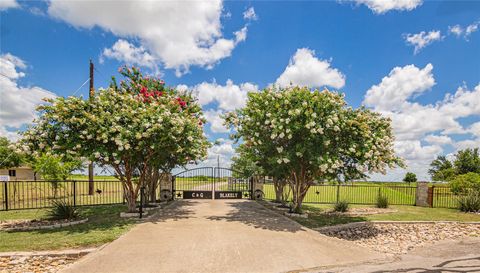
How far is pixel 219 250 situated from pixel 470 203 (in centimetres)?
1447

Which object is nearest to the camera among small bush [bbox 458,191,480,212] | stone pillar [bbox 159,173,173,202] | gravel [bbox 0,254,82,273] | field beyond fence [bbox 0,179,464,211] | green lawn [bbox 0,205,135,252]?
gravel [bbox 0,254,82,273]

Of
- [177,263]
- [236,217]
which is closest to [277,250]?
[177,263]

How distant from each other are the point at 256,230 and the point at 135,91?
32.4 ft

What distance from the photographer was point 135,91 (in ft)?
47.0

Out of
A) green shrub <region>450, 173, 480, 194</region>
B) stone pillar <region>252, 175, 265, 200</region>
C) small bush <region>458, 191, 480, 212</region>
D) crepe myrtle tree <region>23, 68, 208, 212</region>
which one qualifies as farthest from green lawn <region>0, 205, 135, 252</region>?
green shrub <region>450, 173, 480, 194</region>

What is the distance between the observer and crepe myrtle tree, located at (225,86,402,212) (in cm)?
948

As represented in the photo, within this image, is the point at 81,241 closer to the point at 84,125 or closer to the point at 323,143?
the point at 84,125

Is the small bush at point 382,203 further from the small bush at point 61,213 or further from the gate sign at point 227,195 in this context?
the small bush at point 61,213

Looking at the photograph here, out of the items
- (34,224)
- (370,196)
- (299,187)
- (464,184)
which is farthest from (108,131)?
(370,196)

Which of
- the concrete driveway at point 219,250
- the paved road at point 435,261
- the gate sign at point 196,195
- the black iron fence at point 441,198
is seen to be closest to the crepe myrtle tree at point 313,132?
the concrete driveway at point 219,250

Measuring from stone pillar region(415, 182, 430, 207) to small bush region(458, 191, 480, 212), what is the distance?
2168 millimetres

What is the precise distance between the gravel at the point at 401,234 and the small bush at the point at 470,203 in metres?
3.72

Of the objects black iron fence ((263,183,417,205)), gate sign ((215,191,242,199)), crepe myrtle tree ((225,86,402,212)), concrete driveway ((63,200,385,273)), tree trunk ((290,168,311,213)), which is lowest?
black iron fence ((263,183,417,205))

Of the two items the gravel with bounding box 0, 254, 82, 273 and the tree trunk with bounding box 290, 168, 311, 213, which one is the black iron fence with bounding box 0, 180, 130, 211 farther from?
the tree trunk with bounding box 290, 168, 311, 213
